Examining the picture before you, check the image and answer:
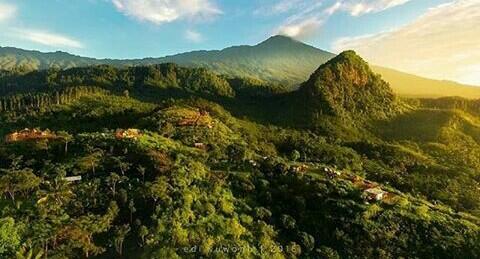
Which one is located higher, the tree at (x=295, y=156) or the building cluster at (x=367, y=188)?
the building cluster at (x=367, y=188)

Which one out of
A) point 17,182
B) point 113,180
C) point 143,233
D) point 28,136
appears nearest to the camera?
point 143,233

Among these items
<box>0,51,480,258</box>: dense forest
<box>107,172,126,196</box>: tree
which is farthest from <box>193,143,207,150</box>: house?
<box>107,172,126,196</box>: tree

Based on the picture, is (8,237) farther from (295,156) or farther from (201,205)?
(295,156)

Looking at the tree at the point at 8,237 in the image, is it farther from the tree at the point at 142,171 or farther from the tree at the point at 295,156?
the tree at the point at 295,156

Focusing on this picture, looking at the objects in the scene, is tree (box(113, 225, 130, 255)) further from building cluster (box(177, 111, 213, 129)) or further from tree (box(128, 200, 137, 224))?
building cluster (box(177, 111, 213, 129))

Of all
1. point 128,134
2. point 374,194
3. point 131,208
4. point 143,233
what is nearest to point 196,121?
point 128,134

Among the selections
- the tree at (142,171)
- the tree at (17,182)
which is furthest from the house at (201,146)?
the tree at (17,182)

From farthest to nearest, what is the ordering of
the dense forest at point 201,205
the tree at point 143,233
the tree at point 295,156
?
the tree at point 295,156
the tree at point 143,233
the dense forest at point 201,205

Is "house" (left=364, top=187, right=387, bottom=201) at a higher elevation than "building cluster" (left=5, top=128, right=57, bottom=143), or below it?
below

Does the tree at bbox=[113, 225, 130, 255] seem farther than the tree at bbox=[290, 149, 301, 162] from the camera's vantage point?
No

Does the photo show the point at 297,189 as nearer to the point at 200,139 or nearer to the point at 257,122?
the point at 200,139

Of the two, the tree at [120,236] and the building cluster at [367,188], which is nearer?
the tree at [120,236]
